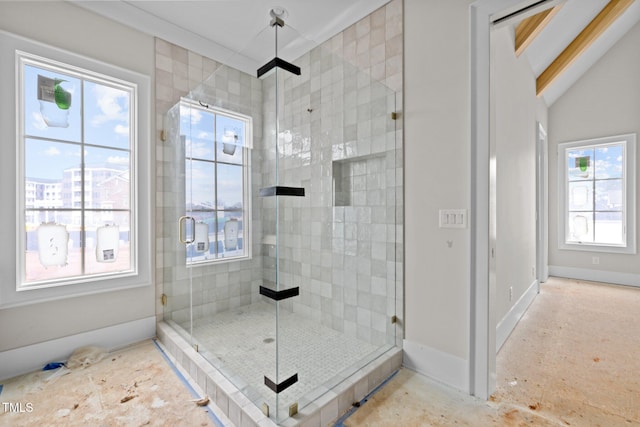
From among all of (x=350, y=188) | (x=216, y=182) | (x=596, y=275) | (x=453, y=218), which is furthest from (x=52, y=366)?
(x=596, y=275)

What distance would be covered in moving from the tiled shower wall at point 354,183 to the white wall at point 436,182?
3.9 inches

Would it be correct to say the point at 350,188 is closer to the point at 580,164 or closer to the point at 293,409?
Result: the point at 293,409

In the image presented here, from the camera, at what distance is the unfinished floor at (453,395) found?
1450 millimetres

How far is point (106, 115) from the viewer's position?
2246 millimetres

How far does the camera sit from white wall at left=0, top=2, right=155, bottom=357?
6.00 ft

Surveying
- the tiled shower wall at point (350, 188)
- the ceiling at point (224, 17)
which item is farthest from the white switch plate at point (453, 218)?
the ceiling at point (224, 17)

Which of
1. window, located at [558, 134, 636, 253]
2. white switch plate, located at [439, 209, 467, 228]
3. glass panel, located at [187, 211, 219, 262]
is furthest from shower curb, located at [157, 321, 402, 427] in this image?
window, located at [558, 134, 636, 253]

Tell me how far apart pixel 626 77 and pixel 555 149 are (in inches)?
46.4

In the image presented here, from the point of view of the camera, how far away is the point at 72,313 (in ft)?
6.70

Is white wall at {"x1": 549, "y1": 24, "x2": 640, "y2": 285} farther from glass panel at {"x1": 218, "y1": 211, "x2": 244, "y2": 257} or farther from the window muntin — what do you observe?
the window muntin

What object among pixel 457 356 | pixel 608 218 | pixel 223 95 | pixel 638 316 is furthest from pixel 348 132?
pixel 608 218

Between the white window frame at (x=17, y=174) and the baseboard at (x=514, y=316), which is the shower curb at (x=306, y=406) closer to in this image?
the white window frame at (x=17, y=174)

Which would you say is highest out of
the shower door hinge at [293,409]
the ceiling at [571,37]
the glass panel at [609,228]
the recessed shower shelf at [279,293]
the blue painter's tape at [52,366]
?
the ceiling at [571,37]

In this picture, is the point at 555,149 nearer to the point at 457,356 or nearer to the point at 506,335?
the point at 506,335
